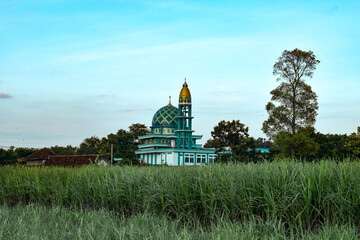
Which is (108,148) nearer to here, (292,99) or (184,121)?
(184,121)

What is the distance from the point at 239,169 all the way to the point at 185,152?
41.0 m

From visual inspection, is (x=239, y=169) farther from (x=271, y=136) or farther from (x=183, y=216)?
(x=271, y=136)

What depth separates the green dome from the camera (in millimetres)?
53219

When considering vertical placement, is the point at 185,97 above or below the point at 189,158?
above

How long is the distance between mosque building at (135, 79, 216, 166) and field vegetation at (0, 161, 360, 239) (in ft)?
122

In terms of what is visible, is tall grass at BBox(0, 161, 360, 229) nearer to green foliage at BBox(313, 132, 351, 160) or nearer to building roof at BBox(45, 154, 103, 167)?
building roof at BBox(45, 154, 103, 167)

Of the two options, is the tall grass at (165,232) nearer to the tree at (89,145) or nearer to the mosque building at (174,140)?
the mosque building at (174,140)

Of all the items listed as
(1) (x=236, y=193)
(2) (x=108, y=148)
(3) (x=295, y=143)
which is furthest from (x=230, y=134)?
(1) (x=236, y=193)

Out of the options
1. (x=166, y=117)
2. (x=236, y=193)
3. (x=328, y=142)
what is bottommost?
(x=236, y=193)

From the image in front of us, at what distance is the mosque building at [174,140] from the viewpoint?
48.2 meters

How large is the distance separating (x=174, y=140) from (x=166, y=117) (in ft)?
11.3

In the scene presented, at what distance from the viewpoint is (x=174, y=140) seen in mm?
52656

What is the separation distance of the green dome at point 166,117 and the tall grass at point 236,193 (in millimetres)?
43804

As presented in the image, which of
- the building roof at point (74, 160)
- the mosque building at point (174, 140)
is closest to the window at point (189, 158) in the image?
the mosque building at point (174, 140)
